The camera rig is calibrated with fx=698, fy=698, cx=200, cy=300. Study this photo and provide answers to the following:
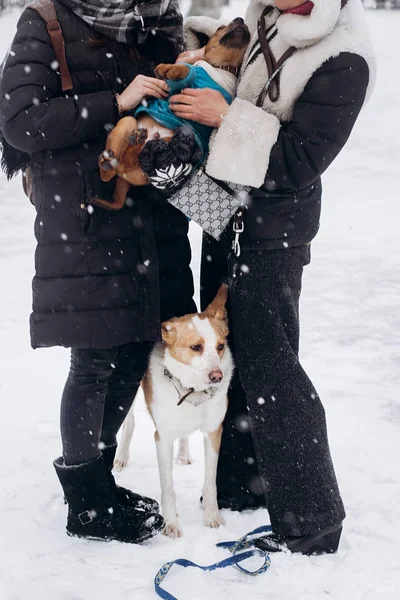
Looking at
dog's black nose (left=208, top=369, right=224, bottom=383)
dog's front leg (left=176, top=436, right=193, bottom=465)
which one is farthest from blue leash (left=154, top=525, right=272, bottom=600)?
dog's front leg (left=176, top=436, right=193, bottom=465)

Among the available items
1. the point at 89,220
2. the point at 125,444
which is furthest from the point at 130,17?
the point at 125,444

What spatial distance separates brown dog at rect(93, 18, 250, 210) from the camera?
→ 267 centimetres

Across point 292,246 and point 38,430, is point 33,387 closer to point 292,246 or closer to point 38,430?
point 38,430

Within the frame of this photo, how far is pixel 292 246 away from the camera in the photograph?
9.37 feet

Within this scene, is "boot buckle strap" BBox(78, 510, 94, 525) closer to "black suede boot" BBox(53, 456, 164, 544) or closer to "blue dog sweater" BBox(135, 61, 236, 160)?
"black suede boot" BBox(53, 456, 164, 544)

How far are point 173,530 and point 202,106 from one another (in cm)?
186

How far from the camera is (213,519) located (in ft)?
10.8

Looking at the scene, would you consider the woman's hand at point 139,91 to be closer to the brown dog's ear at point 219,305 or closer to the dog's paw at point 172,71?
→ the dog's paw at point 172,71

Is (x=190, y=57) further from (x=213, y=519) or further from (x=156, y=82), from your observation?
(x=213, y=519)

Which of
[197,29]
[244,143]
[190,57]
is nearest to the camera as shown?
[244,143]

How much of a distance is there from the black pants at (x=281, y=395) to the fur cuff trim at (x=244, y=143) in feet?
1.23

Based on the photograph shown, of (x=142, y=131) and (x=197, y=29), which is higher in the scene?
(x=197, y=29)

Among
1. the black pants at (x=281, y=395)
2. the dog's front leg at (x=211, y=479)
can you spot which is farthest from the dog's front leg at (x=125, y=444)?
the black pants at (x=281, y=395)

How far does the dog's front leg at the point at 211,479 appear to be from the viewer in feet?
10.8
